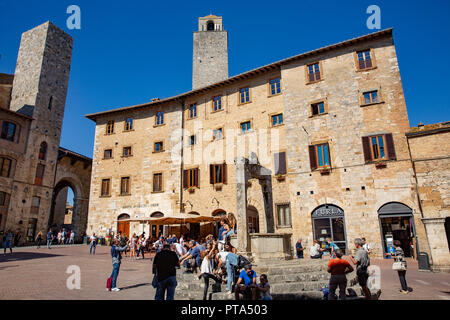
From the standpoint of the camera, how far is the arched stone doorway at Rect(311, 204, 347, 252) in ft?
55.5

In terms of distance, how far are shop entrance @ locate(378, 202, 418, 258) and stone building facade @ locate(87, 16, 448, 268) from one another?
55mm

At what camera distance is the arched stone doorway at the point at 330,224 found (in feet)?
55.5

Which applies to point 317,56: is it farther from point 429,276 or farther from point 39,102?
point 39,102

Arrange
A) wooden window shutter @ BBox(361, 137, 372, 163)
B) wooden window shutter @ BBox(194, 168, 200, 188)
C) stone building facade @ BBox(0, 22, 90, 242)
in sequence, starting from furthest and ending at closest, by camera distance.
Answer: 1. stone building facade @ BBox(0, 22, 90, 242)
2. wooden window shutter @ BBox(194, 168, 200, 188)
3. wooden window shutter @ BBox(361, 137, 372, 163)

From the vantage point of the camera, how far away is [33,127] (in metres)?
26.6

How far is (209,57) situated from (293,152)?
20718 millimetres

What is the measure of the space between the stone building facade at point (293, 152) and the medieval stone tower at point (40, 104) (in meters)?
5.06

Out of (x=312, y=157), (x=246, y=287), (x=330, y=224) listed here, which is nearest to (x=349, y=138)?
(x=312, y=157)

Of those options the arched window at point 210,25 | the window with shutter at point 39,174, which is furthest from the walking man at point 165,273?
the arched window at point 210,25

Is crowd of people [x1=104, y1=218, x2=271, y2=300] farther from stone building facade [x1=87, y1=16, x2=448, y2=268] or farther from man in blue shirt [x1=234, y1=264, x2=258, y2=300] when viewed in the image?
stone building facade [x1=87, y1=16, x2=448, y2=268]

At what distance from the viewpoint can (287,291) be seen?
7801 mm

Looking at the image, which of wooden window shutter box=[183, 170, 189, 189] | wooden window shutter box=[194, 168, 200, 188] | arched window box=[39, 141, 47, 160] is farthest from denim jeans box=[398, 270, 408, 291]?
arched window box=[39, 141, 47, 160]

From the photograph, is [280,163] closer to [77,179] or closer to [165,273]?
[165,273]
